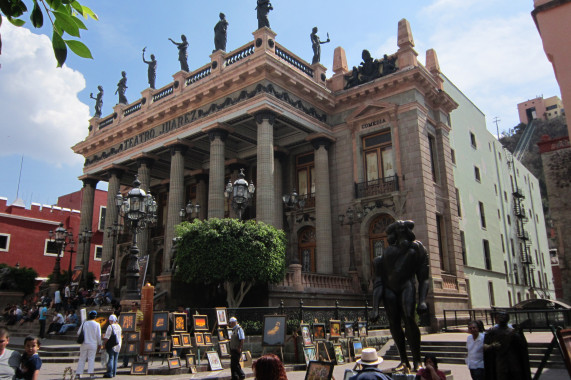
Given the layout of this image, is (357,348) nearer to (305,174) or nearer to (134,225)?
(134,225)

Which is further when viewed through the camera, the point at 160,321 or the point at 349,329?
the point at 349,329

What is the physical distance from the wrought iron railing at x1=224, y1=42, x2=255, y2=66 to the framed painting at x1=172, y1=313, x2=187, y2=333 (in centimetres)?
1530

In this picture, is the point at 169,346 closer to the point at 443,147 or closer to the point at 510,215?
the point at 443,147

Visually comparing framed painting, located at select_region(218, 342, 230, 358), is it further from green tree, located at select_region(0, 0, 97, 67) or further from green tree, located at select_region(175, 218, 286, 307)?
green tree, located at select_region(0, 0, 97, 67)

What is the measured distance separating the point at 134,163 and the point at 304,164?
1170 centimetres

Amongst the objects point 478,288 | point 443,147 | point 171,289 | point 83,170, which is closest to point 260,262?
point 171,289

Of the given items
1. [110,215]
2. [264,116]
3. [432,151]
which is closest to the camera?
[264,116]

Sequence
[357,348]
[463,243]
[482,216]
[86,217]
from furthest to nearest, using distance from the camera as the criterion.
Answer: [86,217], [482,216], [463,243], [357,348]

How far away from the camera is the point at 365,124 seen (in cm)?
Answer: 2550

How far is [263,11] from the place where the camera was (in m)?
24.1

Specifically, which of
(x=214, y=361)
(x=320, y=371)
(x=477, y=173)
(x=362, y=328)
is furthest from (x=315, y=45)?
(x=320, y=371)

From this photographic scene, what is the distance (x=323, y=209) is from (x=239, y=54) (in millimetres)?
9360

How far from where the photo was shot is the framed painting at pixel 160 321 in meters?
12.3

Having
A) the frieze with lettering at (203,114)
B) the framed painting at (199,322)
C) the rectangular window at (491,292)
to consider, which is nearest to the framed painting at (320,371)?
the framed painting at (199,322)
